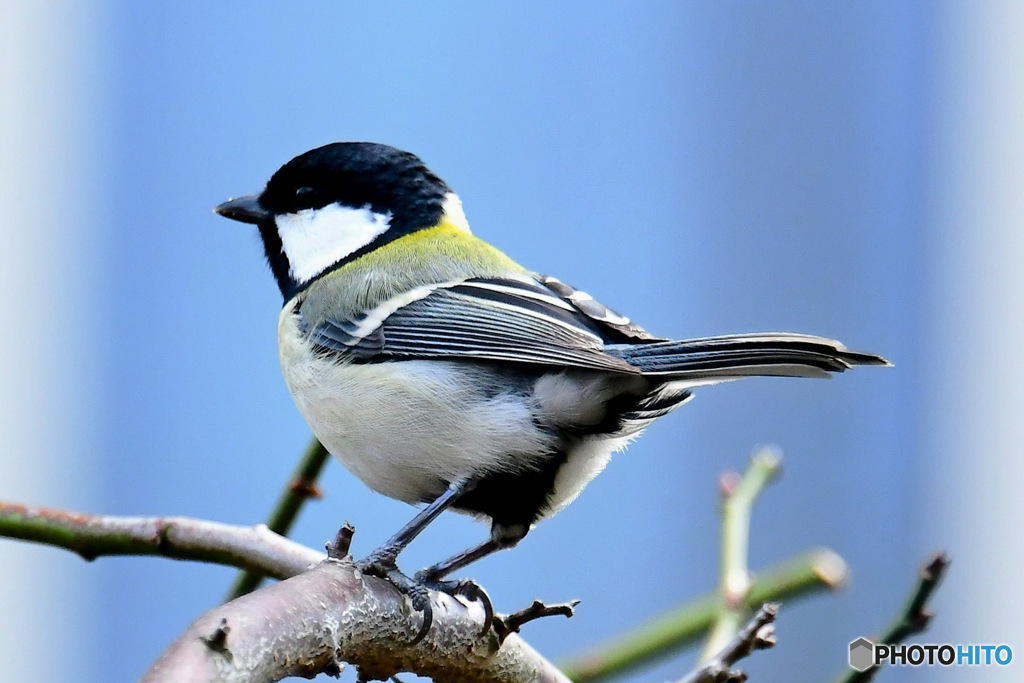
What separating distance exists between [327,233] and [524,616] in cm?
107

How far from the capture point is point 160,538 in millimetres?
1463

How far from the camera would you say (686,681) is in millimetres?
1287

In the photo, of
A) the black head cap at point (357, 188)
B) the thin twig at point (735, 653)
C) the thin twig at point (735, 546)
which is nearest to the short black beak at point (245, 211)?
the black head cap at point (357, 188)

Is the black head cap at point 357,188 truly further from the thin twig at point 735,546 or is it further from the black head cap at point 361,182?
the thin twig at point 735,546

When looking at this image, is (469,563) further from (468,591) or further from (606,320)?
(606,320)

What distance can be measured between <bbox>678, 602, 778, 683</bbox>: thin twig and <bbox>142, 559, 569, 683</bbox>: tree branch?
0.80ft

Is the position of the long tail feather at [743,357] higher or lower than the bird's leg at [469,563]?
higher

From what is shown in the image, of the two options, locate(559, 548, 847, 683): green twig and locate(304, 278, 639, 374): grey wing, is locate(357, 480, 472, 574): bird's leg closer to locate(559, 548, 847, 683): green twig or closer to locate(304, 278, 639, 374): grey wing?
locate(304, 278, 639, 374): grey wing

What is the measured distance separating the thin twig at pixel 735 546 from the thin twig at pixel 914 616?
0.24 m

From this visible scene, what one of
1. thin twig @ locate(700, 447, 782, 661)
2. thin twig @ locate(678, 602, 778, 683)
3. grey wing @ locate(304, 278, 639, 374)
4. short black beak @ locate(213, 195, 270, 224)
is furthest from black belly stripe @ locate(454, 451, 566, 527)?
short black beak @ locate(213, 195, 270, 224)

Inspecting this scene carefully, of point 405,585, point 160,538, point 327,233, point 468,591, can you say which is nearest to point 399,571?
point 405,585

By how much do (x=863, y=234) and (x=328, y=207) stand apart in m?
3.33

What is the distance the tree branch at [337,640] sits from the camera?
912 millimetres

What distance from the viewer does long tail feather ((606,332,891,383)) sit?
1379 mm
